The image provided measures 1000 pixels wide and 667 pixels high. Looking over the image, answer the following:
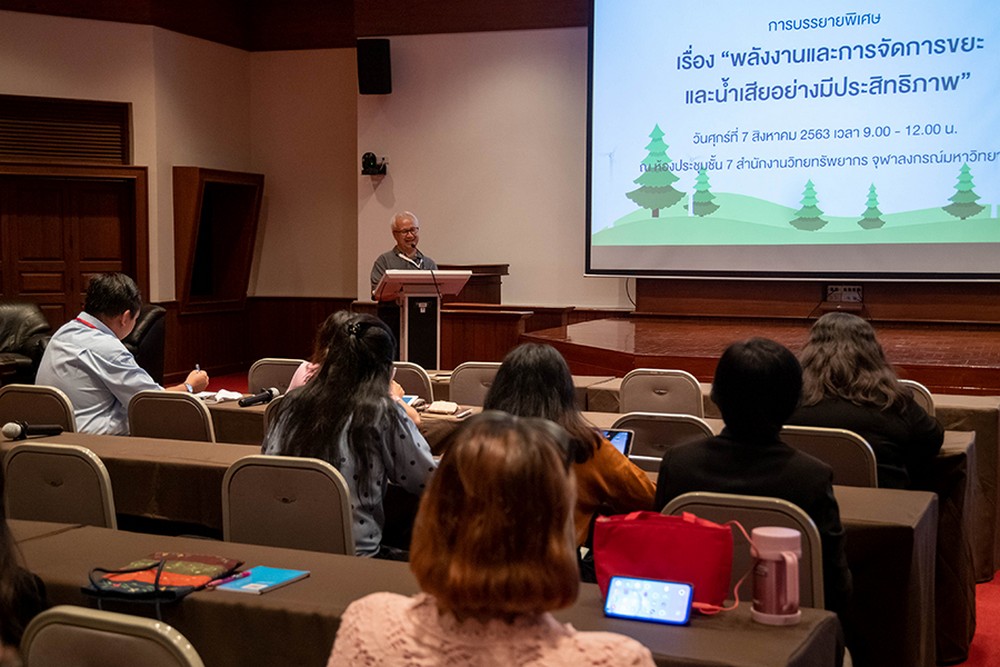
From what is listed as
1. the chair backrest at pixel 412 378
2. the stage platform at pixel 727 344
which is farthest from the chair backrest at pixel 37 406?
the stage platform at pixel 727 344

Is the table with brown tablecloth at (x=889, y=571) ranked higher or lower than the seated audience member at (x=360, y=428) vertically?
lower

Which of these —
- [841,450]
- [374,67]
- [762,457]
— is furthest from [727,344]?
[762,457]

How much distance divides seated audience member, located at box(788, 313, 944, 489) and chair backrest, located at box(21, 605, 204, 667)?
2.48 metres

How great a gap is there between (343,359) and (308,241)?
878 centimetres

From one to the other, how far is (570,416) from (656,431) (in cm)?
89

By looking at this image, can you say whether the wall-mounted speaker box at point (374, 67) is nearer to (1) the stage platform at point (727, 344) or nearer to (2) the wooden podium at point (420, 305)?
(1) the stage platform at point (727, 344)

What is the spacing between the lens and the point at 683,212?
9.13m

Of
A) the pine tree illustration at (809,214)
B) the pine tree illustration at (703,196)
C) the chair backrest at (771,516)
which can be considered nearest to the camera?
the chair backrest at (771,516)

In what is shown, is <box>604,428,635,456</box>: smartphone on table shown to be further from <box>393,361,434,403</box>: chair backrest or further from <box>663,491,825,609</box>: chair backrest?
<box>393,361,434,403</box>: chair backrest

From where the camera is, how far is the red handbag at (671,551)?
2035 millimetres

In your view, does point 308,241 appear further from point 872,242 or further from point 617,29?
point 872,242

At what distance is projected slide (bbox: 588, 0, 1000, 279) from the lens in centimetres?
811

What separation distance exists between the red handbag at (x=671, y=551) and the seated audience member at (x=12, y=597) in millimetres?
1037

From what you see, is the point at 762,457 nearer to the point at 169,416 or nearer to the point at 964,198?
the point at 169,416
